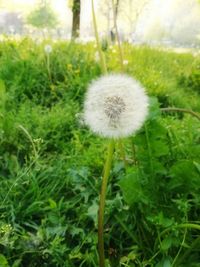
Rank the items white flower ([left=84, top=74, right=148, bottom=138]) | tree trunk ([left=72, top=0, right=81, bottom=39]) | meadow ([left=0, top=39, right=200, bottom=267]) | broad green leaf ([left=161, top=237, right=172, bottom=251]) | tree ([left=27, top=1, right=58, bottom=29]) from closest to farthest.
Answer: white flower ([left=84, top=74, right=148, bottom=138]) < broad green leaf ([left=161, top=237, right=172, bottom=251]) < meadow ([left=0, top=39, right=200, bottom=267]) < tree ([left=27, top=1, right=58, bottom=29]) < tree trunk ([left=72, top=0, right=81, bottom=39])

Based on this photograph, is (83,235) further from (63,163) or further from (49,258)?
(63,163)

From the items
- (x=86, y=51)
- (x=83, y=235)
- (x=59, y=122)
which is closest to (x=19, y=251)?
(x=83, y=235)

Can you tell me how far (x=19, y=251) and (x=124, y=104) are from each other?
77cm

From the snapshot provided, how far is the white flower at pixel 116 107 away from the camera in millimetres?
1418

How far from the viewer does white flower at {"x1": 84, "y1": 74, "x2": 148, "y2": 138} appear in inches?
55.8

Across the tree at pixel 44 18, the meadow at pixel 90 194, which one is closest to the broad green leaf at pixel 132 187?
the meadow at pixel 90 194

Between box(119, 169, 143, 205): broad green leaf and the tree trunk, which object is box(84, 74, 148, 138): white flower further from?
the tree trunk

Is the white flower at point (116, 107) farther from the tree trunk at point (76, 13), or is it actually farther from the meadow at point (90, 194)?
the tree trunk at point (76, 13)

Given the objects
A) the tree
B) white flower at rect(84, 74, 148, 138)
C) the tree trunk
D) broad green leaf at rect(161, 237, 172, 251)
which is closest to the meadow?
broad green leaf at rect(161, 237, 172, 251)

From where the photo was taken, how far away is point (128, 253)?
1811mm

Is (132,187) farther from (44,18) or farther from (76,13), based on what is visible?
(76,13)

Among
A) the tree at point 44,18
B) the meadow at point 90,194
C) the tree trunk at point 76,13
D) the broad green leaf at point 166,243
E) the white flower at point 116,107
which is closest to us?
the white flower at point 116,107

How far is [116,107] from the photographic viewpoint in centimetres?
142

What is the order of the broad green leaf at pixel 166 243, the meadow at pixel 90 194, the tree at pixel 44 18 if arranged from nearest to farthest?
the broad green leaf at pixel 166 243 → the meadow at pixel 90 194 → the tree at pixel 44 18
